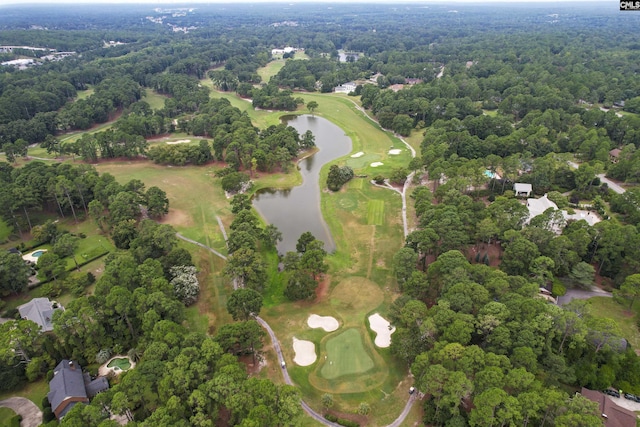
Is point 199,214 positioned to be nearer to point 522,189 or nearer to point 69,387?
point 69,387

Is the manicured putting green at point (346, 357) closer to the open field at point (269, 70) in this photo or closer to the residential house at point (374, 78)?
the residential house at point (374, 78)

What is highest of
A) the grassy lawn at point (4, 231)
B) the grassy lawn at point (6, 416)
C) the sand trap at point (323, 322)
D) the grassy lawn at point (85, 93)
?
the grassy lawn at point (85, 93)

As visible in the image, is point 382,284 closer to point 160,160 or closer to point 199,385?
point 199,385

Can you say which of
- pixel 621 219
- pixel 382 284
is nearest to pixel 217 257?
pixel 382 284

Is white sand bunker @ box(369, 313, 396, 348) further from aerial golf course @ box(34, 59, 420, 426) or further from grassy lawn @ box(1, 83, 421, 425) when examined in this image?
grassy lawn @ box(1, 83, 421, 425)

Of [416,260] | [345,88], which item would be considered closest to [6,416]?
[416,260]

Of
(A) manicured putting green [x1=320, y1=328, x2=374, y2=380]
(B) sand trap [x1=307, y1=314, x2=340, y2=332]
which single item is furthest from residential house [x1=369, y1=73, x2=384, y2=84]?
(A) manicured putting green [x1=320, y1=328, x2=374, y2=380]

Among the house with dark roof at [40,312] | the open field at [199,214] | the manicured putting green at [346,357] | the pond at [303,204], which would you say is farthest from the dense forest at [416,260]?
the pond at [303,204]
